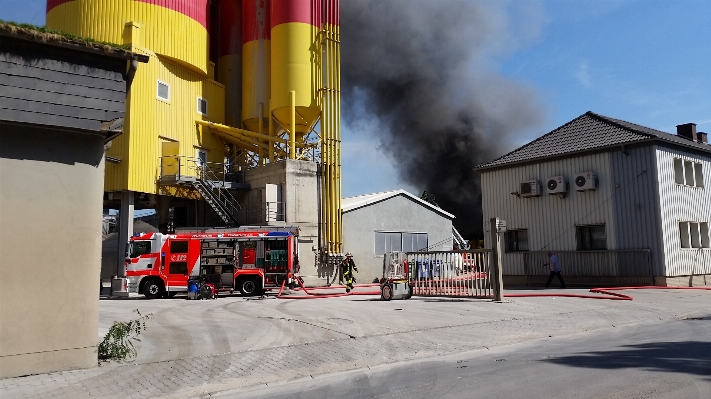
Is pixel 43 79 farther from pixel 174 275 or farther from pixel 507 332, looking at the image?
pixel 174 275

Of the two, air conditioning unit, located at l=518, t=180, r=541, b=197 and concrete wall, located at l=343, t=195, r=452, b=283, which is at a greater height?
air conditioning unit, located at l=518, t=180, r=541, b=197

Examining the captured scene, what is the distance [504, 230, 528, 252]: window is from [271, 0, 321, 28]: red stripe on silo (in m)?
15.8

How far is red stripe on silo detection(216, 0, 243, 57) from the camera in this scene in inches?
1414

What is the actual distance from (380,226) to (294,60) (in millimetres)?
10272

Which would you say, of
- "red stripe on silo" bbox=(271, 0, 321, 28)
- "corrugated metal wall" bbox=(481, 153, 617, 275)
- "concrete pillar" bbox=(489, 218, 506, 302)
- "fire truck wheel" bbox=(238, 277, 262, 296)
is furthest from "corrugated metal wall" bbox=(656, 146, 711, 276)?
"red stripe on silo" bbox=(271, 0, 321, 28)

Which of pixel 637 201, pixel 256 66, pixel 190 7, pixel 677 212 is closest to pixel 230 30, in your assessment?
pixel 256 66

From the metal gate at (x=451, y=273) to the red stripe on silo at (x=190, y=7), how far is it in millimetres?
19331

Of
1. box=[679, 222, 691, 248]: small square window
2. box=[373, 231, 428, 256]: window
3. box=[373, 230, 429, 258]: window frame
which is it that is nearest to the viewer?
box=[679, 222, 691, 248]: small square window

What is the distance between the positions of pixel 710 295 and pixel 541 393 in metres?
15.7

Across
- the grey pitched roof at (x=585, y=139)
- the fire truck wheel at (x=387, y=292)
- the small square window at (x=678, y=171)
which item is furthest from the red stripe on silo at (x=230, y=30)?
the small square window at (x=678, y=171)

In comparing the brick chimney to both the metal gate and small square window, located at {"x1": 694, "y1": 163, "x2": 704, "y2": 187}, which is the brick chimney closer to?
small square window, located at {"x1": 694, "y1": 163, "x2": 704, "y2": 187}

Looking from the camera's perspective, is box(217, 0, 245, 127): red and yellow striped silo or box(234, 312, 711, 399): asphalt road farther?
box(217, 0, 245, 127): red and yellow striped silo

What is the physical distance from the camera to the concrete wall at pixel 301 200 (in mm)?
29266

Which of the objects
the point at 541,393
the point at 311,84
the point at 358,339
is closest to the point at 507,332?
the point at 358,339
